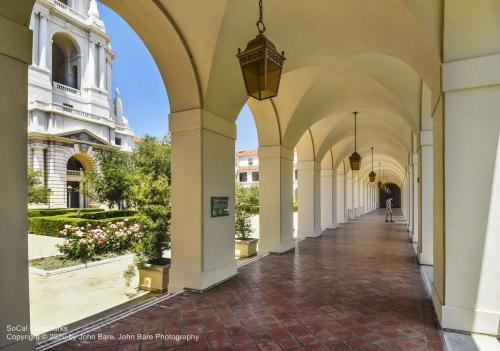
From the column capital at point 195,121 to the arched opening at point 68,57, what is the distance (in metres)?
40.4

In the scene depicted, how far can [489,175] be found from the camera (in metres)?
3.65

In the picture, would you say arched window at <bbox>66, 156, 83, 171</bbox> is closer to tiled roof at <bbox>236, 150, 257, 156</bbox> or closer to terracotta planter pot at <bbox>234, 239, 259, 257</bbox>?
tiled roof at <bbox>236, 150, 257, 156</bbox>

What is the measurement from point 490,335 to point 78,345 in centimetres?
480

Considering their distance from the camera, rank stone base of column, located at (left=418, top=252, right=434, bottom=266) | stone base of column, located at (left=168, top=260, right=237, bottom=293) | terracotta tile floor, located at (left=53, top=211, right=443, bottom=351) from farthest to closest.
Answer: stone base of column, located at (left=418, top=252, right=434, bottom=266)
stone base of column, located at (left=168, top=260, right=237, bottom=293)
terracotta tile floor, located at (left=53, top=211, right=443, bottom=351)

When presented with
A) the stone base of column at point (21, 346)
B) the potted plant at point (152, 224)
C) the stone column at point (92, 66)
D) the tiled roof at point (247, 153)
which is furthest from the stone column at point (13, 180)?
the tiled roof at point (247, 153)

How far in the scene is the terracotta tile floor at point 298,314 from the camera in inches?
139

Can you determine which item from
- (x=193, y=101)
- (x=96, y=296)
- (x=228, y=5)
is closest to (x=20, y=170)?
(x=193, y=101)

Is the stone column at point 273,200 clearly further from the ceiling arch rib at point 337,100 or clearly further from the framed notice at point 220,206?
the framed notice at point 220,206

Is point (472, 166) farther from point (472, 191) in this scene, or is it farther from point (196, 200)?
point (196, 200)

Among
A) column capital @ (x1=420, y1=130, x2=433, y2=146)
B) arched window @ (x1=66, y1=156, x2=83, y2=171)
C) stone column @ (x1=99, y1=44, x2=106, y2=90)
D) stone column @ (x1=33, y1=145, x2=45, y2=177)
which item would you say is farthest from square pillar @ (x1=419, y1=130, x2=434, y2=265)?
stone column @ (x1=99, y1=44, x2=106, y2=90)

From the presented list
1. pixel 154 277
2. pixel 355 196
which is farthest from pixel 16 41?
pixel 355 196

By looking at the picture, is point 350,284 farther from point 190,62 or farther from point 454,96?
point 190,62

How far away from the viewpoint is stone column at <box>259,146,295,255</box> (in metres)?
9.17

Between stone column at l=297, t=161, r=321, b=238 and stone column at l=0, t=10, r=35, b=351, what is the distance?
35.9 ft
